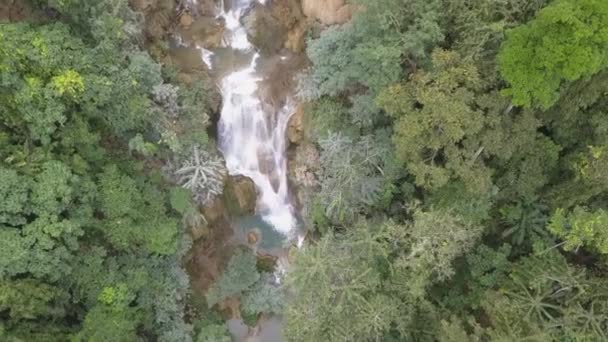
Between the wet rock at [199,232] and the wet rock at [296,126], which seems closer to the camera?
the wet rock at [199,232]

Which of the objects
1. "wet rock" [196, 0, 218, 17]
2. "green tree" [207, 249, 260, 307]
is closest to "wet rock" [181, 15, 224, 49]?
"wet rock" [196, 0, 218, 17]

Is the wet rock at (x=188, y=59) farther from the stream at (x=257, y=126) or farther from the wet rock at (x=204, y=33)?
the wet rock at (x=204, y=33)

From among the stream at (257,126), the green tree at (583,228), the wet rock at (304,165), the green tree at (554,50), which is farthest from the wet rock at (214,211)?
the green tree at (583,228)

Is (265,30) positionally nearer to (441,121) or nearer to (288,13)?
(288,13)

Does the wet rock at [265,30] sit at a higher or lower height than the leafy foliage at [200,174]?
higher

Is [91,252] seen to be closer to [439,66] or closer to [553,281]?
[439,66]

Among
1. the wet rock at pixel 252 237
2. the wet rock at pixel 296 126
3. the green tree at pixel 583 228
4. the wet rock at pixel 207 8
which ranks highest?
the wet rock at pixel 207 8

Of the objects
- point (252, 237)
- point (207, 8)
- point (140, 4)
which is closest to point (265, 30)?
point (207, 8)

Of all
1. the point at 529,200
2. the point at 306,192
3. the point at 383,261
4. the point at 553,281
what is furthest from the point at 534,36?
the point at 306,192

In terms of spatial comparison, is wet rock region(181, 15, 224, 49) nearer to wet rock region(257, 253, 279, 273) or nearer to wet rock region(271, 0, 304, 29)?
wet rock region(271, 0, 304, 29)
